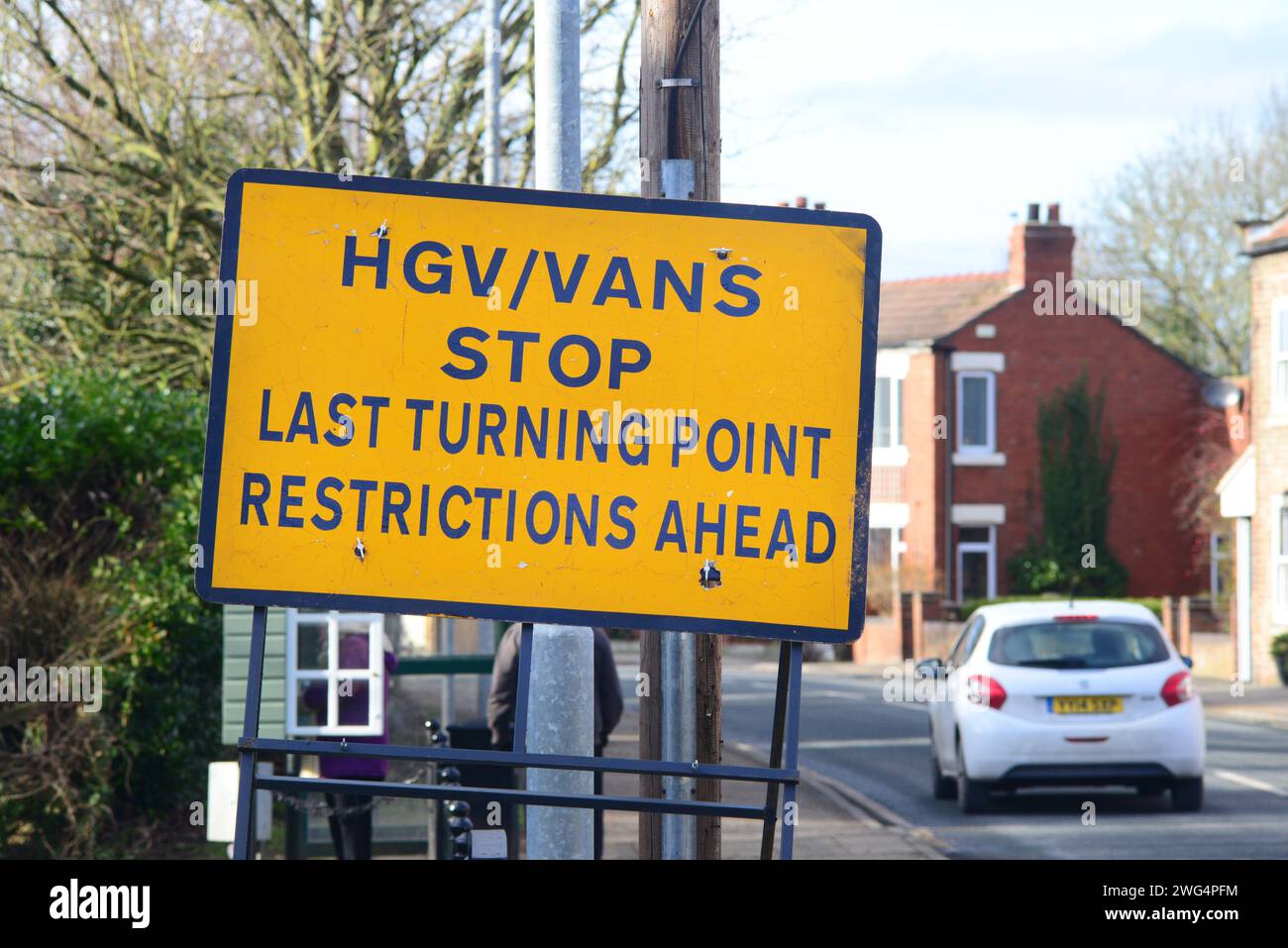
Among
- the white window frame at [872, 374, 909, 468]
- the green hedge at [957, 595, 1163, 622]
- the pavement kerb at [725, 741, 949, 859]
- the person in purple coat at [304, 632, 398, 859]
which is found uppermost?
the white window frame at [872, 374, 909, 468]

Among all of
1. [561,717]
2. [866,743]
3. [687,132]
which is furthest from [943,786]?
[687,132]

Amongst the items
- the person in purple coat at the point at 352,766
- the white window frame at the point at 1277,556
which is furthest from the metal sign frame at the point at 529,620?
the white window frame at the point at 1277,556

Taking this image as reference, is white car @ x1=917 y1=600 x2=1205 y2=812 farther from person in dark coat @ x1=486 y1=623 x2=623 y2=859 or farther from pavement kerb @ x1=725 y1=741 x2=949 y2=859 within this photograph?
person in dark coat @ x1=486 y1=623 x2=623 y2=859

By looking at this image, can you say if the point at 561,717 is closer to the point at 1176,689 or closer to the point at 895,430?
the point at 1176,689

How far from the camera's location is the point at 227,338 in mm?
4492

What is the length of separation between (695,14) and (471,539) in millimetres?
2907

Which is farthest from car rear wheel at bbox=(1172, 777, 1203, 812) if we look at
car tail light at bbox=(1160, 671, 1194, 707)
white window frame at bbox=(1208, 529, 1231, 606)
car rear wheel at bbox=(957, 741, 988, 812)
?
white window frame at bbox=(1208, 529, 1231, 606)

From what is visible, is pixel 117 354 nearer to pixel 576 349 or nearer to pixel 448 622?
pixel 448 622

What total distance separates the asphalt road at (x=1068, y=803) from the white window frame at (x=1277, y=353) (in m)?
9.22

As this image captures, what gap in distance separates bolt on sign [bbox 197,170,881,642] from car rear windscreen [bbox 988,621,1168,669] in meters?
9.05

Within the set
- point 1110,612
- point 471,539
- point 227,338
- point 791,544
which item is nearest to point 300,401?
point 227,338

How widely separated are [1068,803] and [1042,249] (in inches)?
1119

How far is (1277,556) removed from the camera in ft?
97.5

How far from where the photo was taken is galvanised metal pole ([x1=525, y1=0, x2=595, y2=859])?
623 cm
